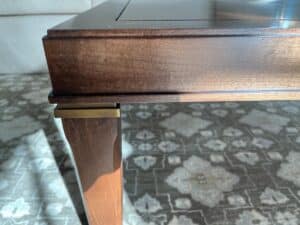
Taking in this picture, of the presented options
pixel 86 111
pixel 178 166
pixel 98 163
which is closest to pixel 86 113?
pixel 86 111

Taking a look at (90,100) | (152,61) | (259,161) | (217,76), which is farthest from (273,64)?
(259,161)

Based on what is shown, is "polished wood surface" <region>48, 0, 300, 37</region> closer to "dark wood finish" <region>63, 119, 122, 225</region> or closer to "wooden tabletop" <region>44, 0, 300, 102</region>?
"wooden tabletop" <region>44, 0, 300, 102</region>

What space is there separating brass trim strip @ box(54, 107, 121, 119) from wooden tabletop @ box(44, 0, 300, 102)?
0.11ft

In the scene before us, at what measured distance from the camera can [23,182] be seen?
3.31 feet

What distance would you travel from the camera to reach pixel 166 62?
464 mm

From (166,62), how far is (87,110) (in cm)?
16

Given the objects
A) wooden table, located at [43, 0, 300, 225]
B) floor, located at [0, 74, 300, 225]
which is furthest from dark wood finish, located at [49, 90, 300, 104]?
floor, located at [0, 74, 300, 225]

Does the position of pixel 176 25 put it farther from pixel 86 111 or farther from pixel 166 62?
pixel 86 111

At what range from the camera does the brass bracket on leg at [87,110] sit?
1.67 ft

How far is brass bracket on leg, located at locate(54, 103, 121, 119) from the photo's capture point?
508 millimetres

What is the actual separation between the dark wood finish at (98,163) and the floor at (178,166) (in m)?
0.22

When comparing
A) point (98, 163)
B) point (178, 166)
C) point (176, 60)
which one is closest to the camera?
point (176, 60)

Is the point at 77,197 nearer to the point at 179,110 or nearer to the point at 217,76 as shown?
the point at 217,76

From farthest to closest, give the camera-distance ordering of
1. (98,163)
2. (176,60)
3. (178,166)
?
(178,166) → (98,163) → (176,60)
